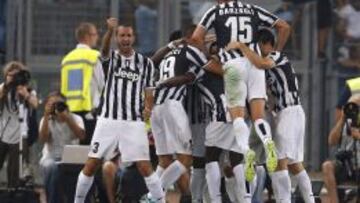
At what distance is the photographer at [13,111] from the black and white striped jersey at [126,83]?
7.64ft

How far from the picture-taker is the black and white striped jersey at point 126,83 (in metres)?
14.2

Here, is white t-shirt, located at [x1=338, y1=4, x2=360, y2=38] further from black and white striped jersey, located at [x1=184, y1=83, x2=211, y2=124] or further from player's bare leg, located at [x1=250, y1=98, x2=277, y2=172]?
player's bare leg, located at [x1=250, y1=98, x2=277, y2=172]

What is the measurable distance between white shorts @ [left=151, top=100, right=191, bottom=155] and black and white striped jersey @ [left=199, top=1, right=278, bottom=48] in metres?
0.95

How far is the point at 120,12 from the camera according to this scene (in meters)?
19.9

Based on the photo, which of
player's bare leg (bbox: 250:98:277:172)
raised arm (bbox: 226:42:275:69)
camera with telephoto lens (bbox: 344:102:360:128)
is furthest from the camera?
camera with telephoto lens (bbox: 344:102:360:128)

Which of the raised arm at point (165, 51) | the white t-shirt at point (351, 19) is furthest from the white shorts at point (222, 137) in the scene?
the white t-shirt at point (351, 19)

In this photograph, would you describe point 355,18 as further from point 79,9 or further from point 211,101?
point 211,101

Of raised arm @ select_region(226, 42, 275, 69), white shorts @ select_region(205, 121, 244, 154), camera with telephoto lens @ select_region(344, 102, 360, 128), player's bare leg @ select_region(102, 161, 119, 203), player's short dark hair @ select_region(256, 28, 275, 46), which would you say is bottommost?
player's bare leg @ select_region(102, 161, 119, 203)

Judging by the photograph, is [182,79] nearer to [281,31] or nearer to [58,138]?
[281,31]

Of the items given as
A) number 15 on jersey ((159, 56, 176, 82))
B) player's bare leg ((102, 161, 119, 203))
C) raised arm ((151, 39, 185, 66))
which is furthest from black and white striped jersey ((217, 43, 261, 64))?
player's bare leg ((102, 161, 119, 203))

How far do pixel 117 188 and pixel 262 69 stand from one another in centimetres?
264

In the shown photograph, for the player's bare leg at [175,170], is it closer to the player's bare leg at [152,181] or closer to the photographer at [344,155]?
the player's bare leg at [152,181]

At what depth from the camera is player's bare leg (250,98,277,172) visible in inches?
536

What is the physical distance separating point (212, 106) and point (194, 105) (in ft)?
1.53
